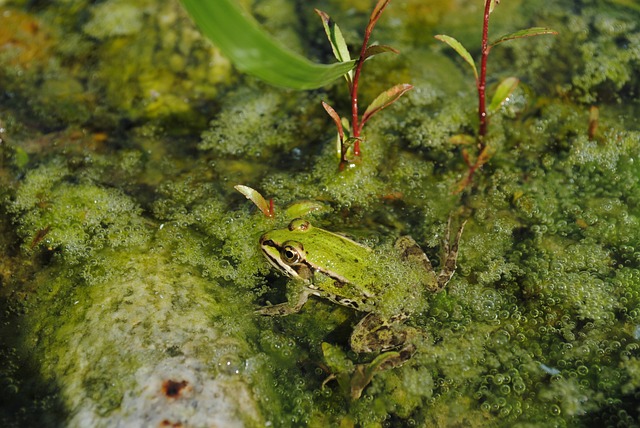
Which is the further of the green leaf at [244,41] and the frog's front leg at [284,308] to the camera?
the frog's front leg at [284,308]

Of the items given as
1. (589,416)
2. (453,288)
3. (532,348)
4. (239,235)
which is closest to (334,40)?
(239,235)

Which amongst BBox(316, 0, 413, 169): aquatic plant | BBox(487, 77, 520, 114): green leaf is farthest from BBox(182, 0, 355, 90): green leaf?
BBox(487, 77, 520, 114): green leaf

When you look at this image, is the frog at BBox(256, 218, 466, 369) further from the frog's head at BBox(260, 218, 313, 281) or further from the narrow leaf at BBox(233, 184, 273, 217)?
the narrow leaf at BBox(233, 184, 273, 217)

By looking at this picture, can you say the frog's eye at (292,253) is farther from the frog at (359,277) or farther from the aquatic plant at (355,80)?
the aquatic plant at (355,80)

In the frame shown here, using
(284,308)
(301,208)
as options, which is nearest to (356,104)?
(301,208)

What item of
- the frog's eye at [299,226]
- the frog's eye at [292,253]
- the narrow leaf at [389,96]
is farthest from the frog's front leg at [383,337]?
the narrow leaf at [389,96]

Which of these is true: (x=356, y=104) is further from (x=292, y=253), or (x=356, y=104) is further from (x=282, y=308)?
(x=282, y=308)

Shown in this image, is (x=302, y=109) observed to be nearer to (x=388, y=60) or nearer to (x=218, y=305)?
(x=388, y=60)
